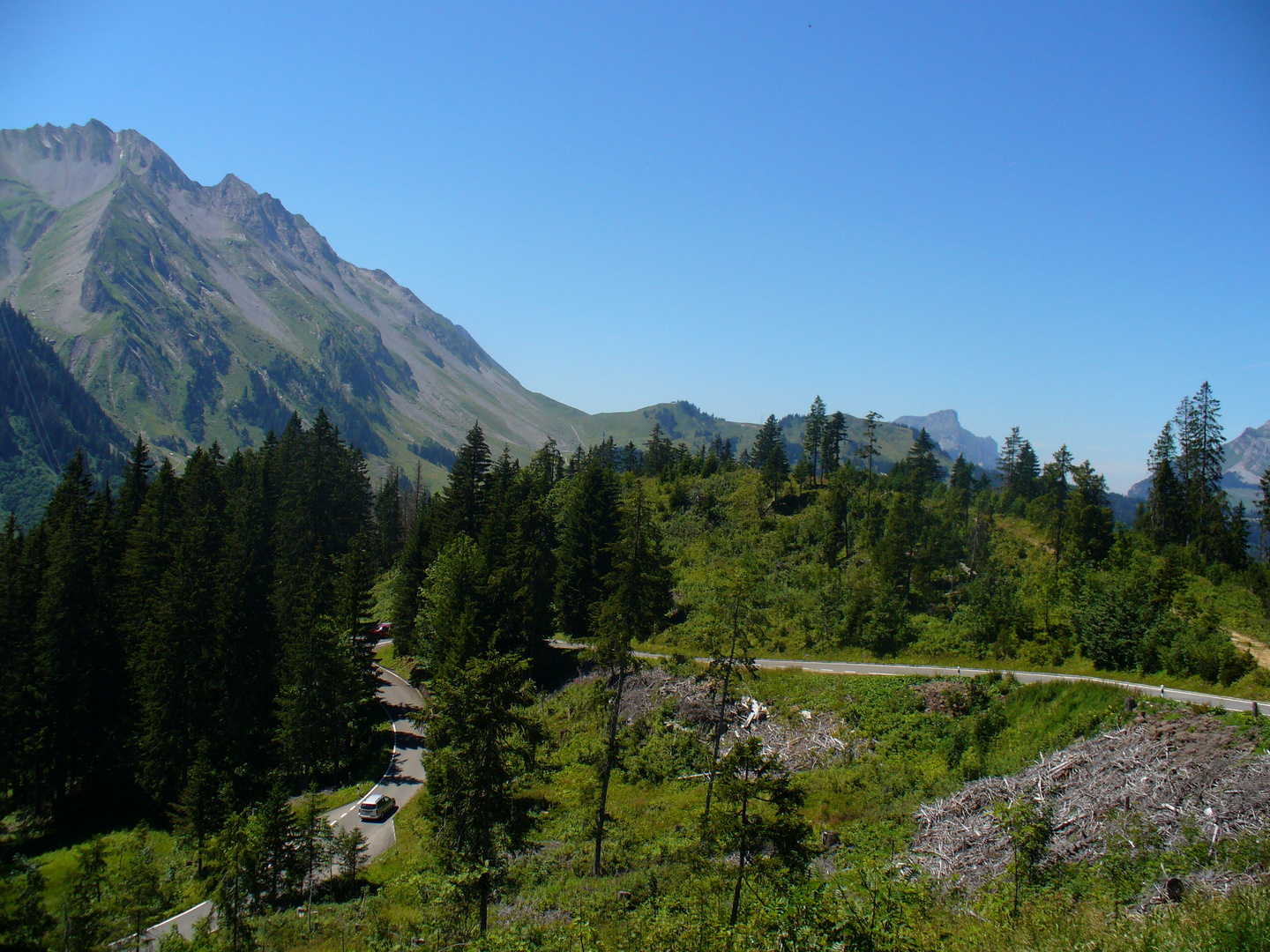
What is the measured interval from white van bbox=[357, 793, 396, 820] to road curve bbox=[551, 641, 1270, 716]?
1731 centimetres

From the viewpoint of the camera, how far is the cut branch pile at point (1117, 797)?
15664 mm

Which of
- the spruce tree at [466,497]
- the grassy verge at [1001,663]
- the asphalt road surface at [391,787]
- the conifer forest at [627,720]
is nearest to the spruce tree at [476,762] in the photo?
the conifer forest at [627,720]

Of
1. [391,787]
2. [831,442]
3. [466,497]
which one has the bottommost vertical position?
[391,787]

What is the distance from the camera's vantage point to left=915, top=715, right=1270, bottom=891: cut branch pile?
15664 millimetres

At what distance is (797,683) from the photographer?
3588 cm

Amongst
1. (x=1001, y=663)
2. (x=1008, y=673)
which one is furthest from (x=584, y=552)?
(x=1008, y=673)

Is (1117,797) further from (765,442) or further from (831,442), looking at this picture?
(765,442)

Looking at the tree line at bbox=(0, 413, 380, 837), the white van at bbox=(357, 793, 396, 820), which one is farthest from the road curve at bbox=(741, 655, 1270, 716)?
the tree line at bbox=(0, 413, 380, 837)

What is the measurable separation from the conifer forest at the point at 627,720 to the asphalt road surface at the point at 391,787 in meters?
0.67

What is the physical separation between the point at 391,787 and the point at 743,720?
66.7 ft

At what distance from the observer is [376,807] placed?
1340 inches

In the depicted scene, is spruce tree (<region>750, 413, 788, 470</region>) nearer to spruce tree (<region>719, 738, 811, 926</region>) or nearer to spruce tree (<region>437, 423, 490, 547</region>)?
spruce tree (<region>437, 423, 490, 547</region>)

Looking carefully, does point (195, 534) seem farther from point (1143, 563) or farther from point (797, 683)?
point (1143, 563)

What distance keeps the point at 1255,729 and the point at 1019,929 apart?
12.5 m
